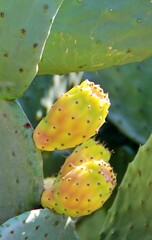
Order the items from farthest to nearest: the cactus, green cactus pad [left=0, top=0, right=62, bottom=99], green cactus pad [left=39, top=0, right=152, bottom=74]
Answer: the cactus
green cactus pad [left=39, top=0, right=152, bottom=74]
green cactus pad [left=0, top=0, right=62, bottom=99]

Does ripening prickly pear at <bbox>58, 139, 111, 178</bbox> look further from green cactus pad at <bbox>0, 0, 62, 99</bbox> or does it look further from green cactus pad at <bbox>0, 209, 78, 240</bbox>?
green cactus pad at <bbox>0, 0, 62, 99</bbox>

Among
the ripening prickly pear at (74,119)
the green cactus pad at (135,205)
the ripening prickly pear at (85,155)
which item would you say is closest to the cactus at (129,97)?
the green cactus pad at (135,205)

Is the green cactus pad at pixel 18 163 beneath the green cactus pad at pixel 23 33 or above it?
beneath

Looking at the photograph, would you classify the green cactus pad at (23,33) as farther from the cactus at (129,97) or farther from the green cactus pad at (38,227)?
the cactus at (129,97)

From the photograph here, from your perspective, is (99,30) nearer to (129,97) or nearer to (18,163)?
(18,163)

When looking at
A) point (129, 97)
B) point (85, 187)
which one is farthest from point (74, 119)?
point (129, 97)

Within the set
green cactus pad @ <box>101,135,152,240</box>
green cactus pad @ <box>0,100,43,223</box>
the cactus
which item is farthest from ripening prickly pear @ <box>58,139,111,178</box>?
the cactus
